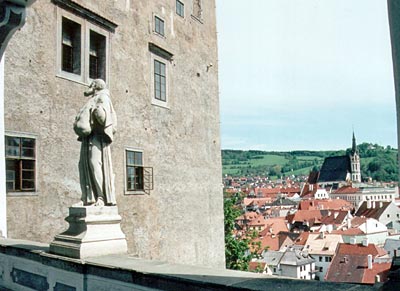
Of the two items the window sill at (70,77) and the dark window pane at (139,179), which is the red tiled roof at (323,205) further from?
the window sill at (70,77)

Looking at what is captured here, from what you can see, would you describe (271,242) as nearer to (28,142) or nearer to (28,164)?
(28,164)

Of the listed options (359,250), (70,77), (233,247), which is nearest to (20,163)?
(70,77)

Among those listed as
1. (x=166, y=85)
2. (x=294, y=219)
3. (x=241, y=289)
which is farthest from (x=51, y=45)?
(x=294, y=219)

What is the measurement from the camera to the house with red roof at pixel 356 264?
43.3m

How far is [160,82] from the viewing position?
15922 mm

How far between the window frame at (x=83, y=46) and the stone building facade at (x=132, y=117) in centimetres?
3

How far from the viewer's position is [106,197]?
5332 millimetres

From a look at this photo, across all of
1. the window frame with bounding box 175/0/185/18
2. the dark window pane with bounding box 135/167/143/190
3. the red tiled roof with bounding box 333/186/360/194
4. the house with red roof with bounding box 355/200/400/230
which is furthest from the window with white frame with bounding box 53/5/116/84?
the red tiled roof with bounding box 333/186/360/194

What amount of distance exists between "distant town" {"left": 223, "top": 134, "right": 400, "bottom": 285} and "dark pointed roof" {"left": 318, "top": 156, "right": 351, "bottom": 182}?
0.31 metres

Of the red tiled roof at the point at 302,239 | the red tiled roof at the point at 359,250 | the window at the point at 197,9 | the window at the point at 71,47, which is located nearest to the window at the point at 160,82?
the window at the point at 71,47

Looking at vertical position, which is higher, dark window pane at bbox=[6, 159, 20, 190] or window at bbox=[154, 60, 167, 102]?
window at bbox=[154, 60, 167, 102]

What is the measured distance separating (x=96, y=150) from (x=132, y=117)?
8904 mm

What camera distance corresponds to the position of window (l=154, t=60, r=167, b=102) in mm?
15632

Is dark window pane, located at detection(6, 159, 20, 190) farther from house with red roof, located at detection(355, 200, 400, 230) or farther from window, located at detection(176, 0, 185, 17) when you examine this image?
house with red roof, located at detection(355, 200, 400, 230)
